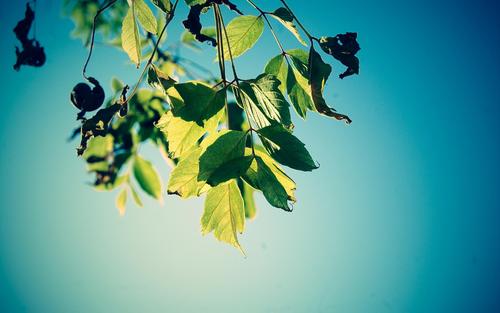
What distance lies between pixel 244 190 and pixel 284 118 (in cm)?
79

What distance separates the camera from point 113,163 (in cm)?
183

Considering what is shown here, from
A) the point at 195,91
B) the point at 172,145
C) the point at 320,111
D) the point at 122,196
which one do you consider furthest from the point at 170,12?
the point at 122,196

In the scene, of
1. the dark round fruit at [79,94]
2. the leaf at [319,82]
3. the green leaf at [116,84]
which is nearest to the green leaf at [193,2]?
the leaf at [319,82]

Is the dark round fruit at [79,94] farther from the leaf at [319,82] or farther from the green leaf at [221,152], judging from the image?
the leaf at [319,82]

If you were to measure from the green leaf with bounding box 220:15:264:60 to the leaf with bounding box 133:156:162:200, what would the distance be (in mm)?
1054

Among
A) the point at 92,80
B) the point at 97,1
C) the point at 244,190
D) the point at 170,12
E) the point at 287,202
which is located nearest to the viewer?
the point at 287,202

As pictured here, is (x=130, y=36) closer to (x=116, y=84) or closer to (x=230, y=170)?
(x=230, y=170)

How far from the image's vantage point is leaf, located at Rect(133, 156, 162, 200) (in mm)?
1800

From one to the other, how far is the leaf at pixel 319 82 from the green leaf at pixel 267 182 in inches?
8.7

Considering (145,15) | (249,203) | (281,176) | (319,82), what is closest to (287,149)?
(281,176)

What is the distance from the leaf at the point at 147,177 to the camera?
1.80 meters

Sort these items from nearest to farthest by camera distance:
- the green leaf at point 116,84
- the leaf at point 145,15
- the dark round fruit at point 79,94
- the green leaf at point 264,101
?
the green leaf at point 264,101
the leaf at point 145,15
the dark round fruit at point 79,94
the green leaf at point 116,84

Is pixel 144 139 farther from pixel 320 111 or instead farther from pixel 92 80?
pixel 320 111

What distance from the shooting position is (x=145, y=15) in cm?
104
